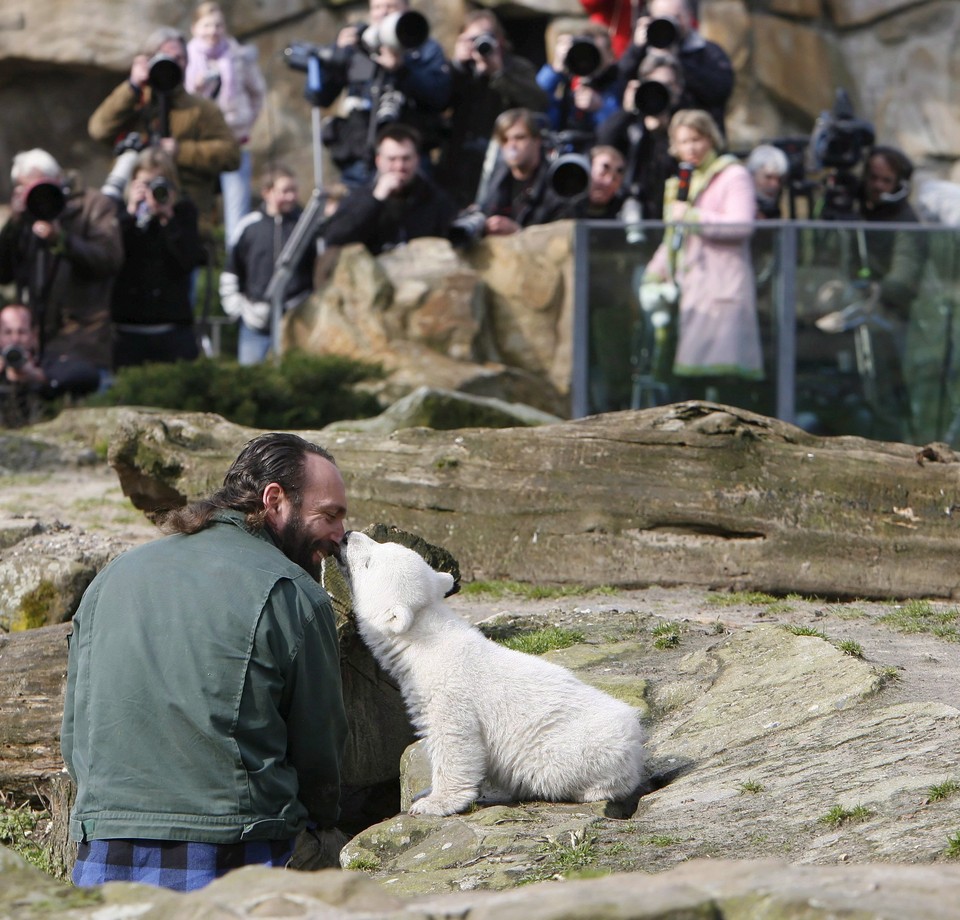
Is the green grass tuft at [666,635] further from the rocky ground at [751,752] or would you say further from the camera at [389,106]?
the camera at [389,106]

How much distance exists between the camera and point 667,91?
12352 mm

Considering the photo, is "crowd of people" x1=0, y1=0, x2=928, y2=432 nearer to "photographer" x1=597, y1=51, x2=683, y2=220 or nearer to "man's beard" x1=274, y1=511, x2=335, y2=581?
"photographer" x1=597, y1=51, x2=683, y2=220

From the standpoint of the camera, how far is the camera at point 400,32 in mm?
12555

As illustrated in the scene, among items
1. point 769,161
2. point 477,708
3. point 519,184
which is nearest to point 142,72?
point 519,184

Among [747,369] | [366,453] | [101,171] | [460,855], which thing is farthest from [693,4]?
[460,855]

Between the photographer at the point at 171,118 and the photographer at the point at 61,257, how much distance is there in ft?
4.76

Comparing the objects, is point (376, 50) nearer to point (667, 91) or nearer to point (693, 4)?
point (667, 91)

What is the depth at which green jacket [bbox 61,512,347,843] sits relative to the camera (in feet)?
12.0

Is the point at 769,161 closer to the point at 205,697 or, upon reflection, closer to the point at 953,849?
the point at 953,849

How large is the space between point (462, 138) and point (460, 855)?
10.1m

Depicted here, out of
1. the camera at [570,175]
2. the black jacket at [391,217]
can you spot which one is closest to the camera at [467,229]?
the black jacket at [391,217]

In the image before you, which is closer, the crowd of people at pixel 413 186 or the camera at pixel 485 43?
the crowd of people at pixel 413 186

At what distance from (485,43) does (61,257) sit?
413cm

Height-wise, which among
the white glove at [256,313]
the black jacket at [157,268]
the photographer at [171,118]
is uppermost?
the photographer at [171,118]
